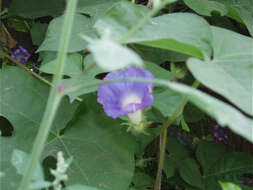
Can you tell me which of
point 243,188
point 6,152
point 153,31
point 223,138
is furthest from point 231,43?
point 223,138

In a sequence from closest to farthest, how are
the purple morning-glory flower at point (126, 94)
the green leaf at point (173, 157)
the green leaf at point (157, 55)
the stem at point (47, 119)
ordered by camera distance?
the stem at point (47, 119) < the purple morning-glory flower at point (126, 94) < the green leaf at point (157, 55) < the green leaf at point (173, 157)

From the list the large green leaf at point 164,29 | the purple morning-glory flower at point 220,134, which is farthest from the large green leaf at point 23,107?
the purple morning-glory flower at point 220,134

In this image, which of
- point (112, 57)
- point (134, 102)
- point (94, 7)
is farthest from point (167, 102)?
point (112, 57)

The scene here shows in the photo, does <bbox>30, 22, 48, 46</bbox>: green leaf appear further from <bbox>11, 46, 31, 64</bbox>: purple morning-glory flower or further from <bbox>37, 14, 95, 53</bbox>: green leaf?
<bbox>37, 14, 95, 53</bbox>: green leaf

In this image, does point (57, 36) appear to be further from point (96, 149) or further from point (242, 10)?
point (242, 10)

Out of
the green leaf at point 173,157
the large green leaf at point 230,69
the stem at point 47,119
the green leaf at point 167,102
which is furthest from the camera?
the green leaf at point 173,157

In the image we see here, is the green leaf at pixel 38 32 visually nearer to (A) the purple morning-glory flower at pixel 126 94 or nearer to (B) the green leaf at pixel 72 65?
(B) the green leaf at pixel 72 65

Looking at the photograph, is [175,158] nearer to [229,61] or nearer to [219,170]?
[219,170]

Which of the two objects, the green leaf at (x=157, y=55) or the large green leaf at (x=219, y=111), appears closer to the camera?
the large green leaf at (x=219, y=111)
